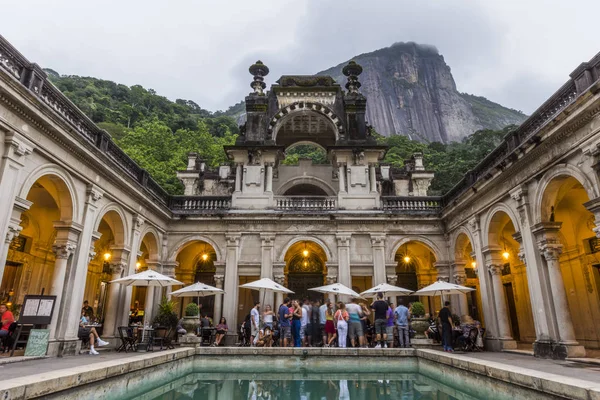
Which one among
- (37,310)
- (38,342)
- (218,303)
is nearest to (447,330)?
(218,303)

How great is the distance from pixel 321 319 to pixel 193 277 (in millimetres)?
9753

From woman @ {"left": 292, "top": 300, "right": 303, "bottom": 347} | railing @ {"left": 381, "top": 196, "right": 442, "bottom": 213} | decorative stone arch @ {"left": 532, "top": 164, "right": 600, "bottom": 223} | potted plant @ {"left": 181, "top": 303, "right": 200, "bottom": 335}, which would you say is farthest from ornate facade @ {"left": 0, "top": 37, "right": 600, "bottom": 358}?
woman @ {"left": 292, "top": 300, "right": 303, "bottom": 347}

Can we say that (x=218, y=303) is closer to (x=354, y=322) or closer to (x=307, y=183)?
(x=354, y=322)

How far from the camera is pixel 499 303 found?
42.2 feet

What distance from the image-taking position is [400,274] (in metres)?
21.1

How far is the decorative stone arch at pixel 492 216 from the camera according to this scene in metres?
11.6

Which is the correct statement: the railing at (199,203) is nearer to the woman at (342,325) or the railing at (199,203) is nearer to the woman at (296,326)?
the woman at (296,326)

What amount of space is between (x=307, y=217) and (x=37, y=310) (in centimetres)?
1105

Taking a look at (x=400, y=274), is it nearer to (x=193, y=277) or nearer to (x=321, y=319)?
(x=321, y=319)

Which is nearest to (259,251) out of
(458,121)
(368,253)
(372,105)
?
(368,253)

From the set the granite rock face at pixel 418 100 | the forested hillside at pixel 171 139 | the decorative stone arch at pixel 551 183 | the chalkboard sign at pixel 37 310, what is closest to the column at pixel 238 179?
the chalkboard sign at pixel 37 310

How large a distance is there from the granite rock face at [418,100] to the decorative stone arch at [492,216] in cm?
8555

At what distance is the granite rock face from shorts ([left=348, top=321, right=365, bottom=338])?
88.3 metres

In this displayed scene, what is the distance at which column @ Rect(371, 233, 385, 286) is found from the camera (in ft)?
55.7
